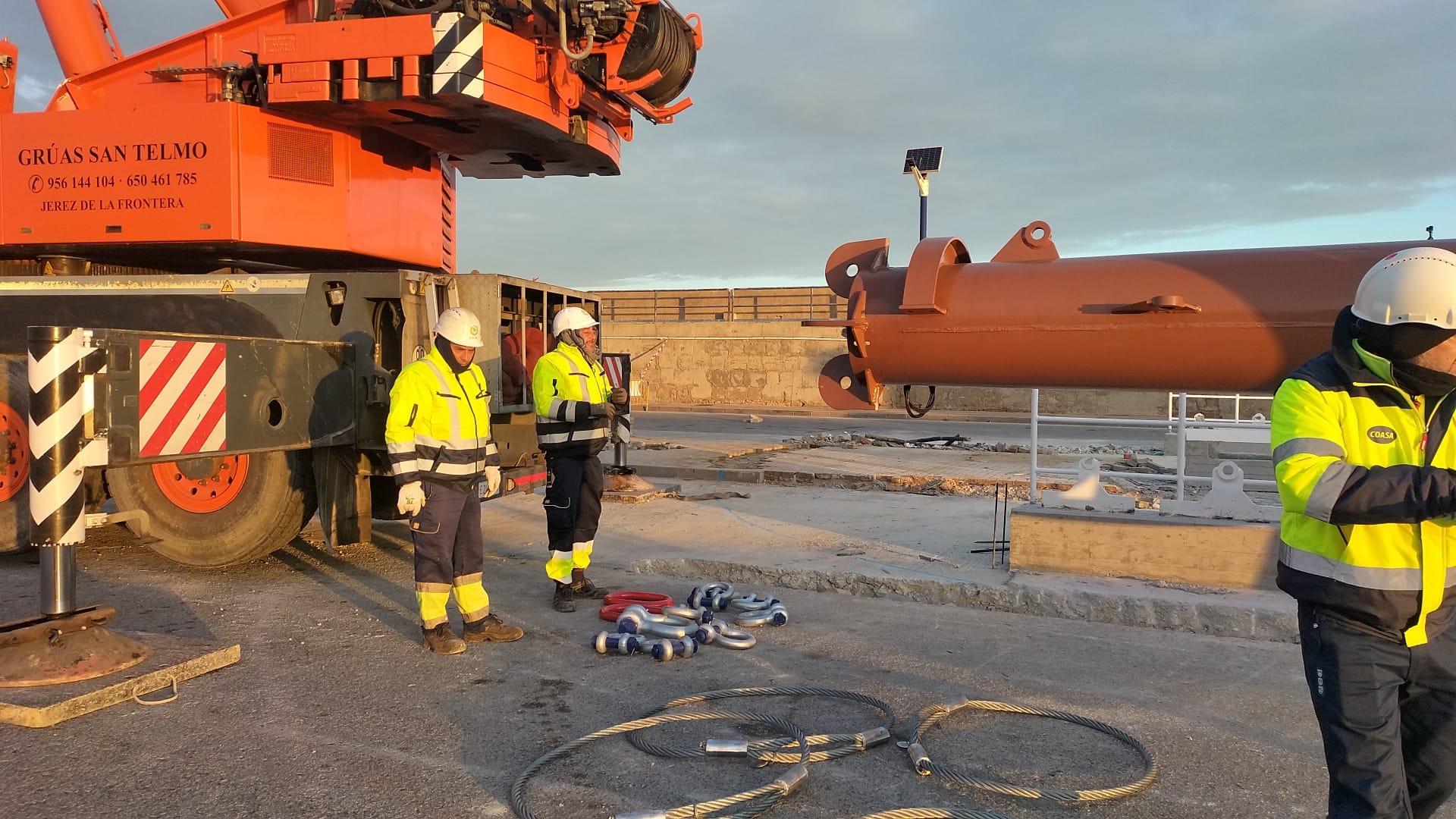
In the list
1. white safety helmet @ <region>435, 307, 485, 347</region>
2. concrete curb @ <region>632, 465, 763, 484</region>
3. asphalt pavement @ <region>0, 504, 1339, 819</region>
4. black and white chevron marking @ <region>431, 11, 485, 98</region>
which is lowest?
asphalt pavement @ <region>0, 504, 1339, 819</region>

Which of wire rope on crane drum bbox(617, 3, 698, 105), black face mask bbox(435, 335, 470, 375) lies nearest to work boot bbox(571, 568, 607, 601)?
black face mask bbox(435, 335, 470, 375)

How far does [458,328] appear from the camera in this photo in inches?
209

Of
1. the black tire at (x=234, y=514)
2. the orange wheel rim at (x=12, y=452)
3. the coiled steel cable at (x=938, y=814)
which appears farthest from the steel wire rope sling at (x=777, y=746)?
the orange wheel rim at (x=12, y=452)

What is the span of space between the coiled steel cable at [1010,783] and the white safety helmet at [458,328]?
3.04 meters

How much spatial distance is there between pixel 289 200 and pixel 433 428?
2.69 meters

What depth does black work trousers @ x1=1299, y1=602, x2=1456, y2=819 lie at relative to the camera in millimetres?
2352

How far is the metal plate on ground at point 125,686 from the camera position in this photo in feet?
12.7

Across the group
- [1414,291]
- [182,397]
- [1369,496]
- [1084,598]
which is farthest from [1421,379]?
[182,397]

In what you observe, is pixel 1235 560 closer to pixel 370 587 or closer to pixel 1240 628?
pixel 1240 628

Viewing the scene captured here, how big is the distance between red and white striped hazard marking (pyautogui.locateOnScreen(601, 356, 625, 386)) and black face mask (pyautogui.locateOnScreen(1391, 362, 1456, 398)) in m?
7.84

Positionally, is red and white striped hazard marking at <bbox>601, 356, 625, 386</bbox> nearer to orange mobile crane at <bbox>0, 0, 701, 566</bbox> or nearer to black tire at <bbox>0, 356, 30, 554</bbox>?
orange mobile crane at <bbox>0, 0, 701, 566</bbox>

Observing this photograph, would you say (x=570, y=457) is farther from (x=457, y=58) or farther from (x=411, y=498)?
(x=457, y=58)

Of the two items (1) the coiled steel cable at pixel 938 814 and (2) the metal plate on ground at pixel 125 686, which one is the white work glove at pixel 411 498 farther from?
(1) the coiled steel cable at pixel 938 814

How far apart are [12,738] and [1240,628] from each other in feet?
18.8
